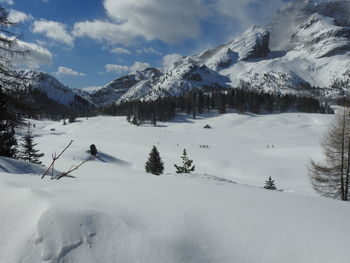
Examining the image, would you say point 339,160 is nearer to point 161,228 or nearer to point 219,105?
point 161,228

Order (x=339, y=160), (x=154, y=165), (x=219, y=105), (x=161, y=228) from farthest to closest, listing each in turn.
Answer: (x=219, y=105)
(x=154, y=165)
(x=339, y=160)
(x=161, y=228)

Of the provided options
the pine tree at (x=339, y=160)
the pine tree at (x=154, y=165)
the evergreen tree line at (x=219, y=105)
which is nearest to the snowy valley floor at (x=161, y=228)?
the pine tree at (x=339, y=160)

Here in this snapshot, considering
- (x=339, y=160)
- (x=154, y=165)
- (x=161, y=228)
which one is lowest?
(x=154, y=165)

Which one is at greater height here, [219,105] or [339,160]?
[219,105]

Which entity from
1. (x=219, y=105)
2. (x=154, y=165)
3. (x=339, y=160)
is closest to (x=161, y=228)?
(x=339, y=160)

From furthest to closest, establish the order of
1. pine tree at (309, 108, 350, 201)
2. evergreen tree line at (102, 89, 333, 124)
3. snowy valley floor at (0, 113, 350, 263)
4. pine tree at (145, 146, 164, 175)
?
evergreen tree line at (102, 89, 333, 124) → pine tree at (145, 146, 164, 175) → pine tree at (309, 108, 350, 201) → snowy valley floor at (0, 113, 350, 263)

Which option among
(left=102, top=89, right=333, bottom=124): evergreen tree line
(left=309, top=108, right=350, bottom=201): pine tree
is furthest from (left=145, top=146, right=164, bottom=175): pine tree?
(left=102, top=89, right=333, bottom=124): evergreen tree line

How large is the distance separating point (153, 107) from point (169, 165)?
75.8 meters

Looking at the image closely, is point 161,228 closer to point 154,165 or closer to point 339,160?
point 339,160

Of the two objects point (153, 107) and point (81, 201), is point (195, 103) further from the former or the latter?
point (81, 201)

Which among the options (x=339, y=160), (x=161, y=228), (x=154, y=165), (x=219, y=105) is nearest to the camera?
(x=161, y=228)

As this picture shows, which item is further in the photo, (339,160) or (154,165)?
(154,165)

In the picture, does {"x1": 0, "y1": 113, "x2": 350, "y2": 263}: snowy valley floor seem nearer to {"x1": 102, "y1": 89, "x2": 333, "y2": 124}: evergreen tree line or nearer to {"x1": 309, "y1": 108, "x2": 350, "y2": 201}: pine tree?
{"x1": 309, "y1": 108, "x2": 350, "y2": 201}: pine tree

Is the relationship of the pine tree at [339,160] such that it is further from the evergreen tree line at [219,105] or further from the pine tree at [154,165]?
the evergreen tree line at [219,105]
